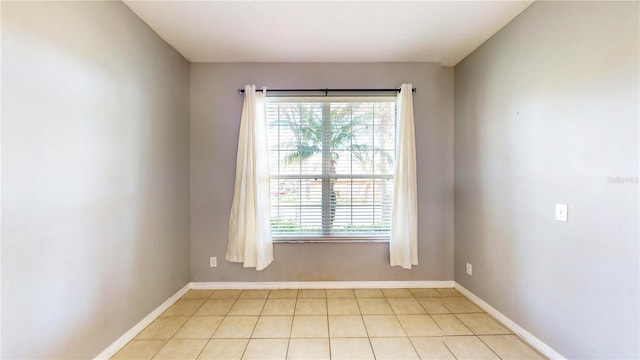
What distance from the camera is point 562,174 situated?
5.51 ft

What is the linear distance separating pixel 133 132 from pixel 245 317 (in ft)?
5.88

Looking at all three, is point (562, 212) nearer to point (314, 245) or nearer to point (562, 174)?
point (562, 174)

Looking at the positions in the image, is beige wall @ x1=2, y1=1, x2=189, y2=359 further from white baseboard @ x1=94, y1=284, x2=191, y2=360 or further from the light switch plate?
the light switch plate

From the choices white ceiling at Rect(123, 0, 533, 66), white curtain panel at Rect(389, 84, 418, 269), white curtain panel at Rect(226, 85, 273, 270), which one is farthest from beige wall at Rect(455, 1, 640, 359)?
white curtain panel at Rect(226, 85, 273, 270)

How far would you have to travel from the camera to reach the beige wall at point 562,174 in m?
1.36

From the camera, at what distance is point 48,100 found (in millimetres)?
1384

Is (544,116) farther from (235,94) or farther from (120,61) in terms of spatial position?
(120,61)

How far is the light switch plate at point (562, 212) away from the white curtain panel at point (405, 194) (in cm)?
118

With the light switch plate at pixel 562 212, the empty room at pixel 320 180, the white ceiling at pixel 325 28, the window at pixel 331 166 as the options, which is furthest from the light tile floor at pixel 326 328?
the white ceiling at pixel 325 28

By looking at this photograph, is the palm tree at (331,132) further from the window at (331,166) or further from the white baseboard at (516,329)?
the white baseboard at (516,329)

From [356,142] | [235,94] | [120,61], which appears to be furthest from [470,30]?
[120,61]

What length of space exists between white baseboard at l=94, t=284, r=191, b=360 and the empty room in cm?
2

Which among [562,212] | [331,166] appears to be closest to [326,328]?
[331,166]

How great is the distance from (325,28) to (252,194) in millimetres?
1676
